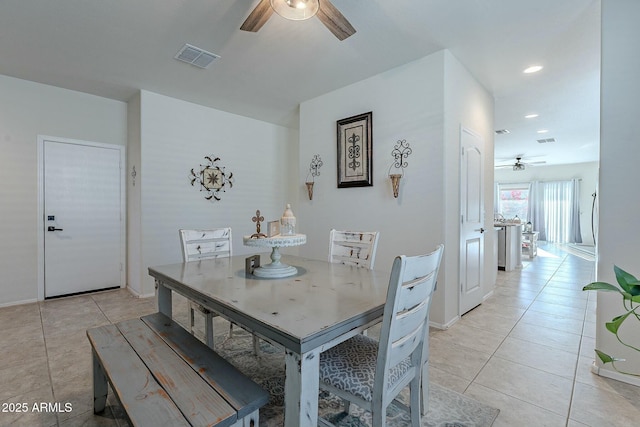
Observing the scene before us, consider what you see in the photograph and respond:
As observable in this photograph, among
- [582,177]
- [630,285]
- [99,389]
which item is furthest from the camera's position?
[582,177]

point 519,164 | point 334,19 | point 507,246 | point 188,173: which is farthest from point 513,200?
point 334,19

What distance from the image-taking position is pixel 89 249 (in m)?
3.83

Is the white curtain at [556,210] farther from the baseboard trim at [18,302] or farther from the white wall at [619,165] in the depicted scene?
the baseboard trim at [18,302]

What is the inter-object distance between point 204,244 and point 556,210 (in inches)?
455

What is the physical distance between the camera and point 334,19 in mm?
1795

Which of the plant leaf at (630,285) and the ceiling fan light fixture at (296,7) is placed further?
the ceiling fan light fixture at (296,7)

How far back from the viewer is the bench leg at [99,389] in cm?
155

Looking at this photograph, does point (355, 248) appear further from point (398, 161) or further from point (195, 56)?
point (195, 56)

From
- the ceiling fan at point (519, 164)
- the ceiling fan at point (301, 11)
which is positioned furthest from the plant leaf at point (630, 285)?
the ceiling fan at point (519, 164)

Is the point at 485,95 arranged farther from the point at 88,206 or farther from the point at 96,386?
the point at 88,206

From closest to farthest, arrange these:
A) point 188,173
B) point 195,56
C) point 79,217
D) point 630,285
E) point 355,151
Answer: point 630,285 → point 195,56 → point 355,151 → point 79,217 → point 188,173

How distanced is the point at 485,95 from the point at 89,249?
5330 mm

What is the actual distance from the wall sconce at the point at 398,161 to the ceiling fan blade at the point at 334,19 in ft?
4.38

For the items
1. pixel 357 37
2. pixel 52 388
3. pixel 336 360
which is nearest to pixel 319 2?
pixel 357 37
